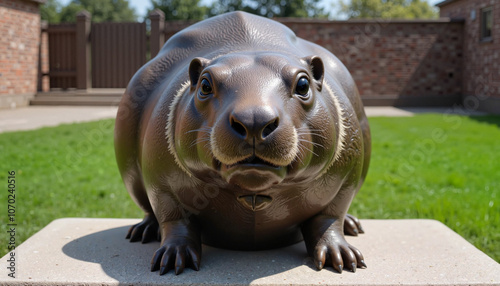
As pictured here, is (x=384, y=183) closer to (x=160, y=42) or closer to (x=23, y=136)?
(x=23, y=136)

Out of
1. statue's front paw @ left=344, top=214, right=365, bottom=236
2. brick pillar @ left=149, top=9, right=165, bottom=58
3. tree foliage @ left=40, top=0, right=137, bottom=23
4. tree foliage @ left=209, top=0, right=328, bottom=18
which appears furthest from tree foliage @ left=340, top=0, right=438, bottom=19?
statue's front paw @ left=344, top=214, right=365, bottom=236

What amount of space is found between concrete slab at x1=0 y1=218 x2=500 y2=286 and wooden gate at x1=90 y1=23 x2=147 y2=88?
611 inches

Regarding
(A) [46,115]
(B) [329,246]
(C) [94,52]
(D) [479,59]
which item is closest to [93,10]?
(C) [94,52]

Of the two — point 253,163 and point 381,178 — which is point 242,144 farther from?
point 381,178

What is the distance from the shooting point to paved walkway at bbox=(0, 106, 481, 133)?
11598 millimetres

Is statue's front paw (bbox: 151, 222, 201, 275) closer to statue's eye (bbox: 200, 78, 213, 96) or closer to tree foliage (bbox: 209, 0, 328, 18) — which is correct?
statue's eye (bbox: 200, 78, 213, 96)

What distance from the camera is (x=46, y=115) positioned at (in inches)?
539

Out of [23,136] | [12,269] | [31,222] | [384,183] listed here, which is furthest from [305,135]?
[23,136]

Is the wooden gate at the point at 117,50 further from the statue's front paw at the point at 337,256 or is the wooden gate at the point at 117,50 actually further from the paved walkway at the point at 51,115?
the statue's front paw at the point at 337,256

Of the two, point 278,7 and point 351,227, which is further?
point 278,7

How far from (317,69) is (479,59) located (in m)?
15.9

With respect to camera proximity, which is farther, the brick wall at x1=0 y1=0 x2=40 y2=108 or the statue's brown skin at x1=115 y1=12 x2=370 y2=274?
the brick wall at x1=0 y1=0 x2=40 y2=108

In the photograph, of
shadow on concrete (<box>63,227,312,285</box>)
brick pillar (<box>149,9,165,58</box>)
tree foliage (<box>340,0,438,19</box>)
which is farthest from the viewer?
tree foliage (<box>340,0,438,19</box>)

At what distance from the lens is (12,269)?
101 inches
